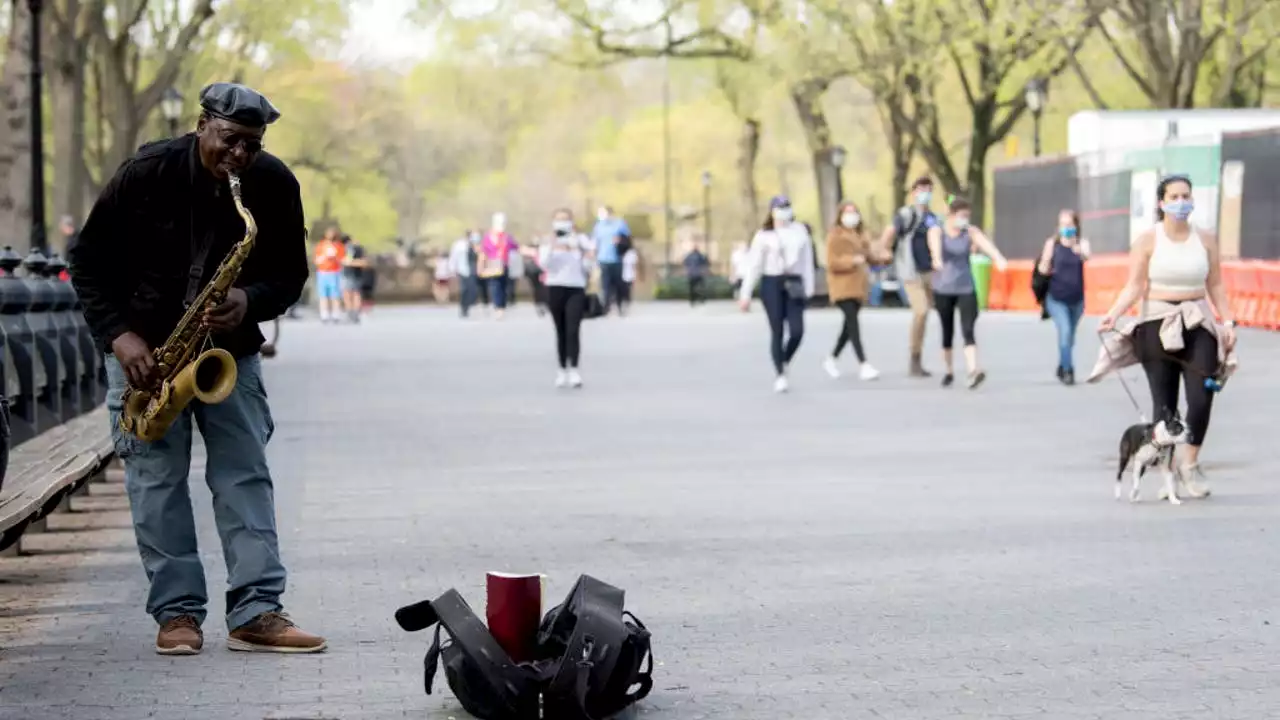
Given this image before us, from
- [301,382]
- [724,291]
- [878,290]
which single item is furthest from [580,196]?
[301,382]

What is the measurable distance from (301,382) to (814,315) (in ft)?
68.0

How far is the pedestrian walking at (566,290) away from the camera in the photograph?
72.7 feet

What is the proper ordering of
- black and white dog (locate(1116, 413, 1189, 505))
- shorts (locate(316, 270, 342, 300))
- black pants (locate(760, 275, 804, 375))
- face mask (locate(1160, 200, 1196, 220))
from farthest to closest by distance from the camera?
1. shorts (locate(316, 270, 342, 300))
2. black pants (locate(760, 275, 804, 375))
3. face mask (locate(1160, 200, 1196, 220))
4. black and white dog (locate(1116, 413, 1189, 505))

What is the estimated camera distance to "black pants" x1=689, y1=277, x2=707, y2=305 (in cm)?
5675

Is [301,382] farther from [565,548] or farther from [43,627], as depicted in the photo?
[43,627]

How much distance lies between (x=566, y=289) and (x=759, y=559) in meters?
12.5

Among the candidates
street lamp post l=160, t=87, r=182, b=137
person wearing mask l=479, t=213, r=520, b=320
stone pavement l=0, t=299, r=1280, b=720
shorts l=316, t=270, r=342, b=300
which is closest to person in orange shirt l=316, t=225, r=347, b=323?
shorts l=316, t=270, r=342, b=300

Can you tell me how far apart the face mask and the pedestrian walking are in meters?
10.4

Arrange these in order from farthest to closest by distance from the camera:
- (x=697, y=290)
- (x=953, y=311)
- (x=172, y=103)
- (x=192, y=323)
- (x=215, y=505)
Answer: (x=697, y=290) < (x=172, y=103) < (x=953, y=311) < (x=215, y=505) < (x=192, y=323)

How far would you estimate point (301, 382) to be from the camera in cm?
2373

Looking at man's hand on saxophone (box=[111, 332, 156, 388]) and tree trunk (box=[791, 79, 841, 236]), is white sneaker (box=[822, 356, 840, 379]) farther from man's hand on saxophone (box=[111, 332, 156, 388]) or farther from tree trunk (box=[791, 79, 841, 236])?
tree trunk (box=[791, 79, 841, 236])

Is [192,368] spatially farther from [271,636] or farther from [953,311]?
[953,311]

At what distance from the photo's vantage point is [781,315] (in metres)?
21.5

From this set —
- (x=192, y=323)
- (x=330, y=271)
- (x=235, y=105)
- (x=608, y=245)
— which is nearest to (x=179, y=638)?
(x=192, y=323)
